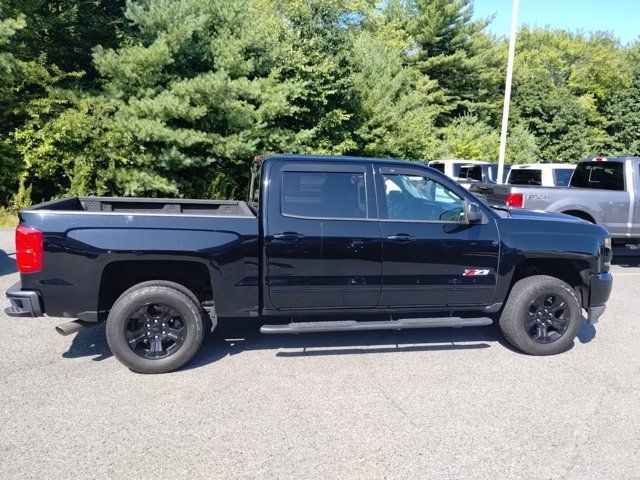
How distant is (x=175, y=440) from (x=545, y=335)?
356 centimetres

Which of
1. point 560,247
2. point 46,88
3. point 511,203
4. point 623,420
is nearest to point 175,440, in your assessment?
point 623,420

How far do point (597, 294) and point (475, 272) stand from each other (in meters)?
1.37

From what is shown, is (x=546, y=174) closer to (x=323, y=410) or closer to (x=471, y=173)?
(x=471, y=173)

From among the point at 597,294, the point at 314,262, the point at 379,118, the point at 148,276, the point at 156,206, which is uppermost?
the point at 379,118

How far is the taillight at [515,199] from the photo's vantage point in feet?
26.7

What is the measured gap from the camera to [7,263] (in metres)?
8.05

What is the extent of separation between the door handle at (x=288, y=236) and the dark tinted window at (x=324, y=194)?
21cm

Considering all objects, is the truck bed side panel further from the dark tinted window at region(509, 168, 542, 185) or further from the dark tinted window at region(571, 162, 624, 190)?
the dark tinted window at region(509, 168, 542, 185)

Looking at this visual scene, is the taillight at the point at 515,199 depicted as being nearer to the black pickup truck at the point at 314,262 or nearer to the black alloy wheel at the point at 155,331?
the black pickup truck at the point at 314,262

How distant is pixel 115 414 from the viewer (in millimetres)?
3482

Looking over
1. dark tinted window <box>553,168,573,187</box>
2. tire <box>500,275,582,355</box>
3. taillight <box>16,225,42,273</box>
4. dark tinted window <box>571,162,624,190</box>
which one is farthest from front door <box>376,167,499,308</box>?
dark tinted window <box>553,168,573,187</box>

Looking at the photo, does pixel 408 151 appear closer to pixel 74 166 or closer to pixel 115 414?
pixel 74 166

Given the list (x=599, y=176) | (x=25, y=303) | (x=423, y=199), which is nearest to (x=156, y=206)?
(x=25, y=303)

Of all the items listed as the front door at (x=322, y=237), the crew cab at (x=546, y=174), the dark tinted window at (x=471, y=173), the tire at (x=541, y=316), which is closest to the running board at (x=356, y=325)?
the front door at (x=322, y=237)
